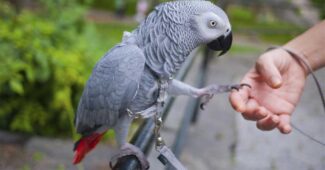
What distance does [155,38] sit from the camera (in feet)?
2.06

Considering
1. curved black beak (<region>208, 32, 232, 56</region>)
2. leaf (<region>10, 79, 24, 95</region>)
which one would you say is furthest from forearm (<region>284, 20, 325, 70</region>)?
leaf (<region>10, 79, 24, 95</region>)

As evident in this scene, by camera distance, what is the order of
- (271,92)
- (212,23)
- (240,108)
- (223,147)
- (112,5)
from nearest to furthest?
(212,23) < (240,108) < (271,92) < (223,147) < (112,5)

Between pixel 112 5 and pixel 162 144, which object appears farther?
pixel 112 5

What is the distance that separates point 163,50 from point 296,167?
654 mm

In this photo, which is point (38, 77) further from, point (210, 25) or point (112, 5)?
point (112, 5)

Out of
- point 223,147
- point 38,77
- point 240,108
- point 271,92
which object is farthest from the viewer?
point 223,147

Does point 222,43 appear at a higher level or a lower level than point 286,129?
higher

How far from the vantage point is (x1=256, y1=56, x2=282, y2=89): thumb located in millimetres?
810

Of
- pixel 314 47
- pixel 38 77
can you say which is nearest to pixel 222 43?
pixel 314 47

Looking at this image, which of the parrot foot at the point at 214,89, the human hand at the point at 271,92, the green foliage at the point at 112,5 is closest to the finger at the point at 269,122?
the human hand at the point at 271,92

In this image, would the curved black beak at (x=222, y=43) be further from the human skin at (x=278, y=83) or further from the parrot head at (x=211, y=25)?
the human skin at (x=278, y=83)

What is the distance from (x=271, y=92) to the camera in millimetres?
894

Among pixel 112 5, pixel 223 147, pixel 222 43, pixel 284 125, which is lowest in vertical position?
pixel 112 5

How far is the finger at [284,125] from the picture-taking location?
805 mm
